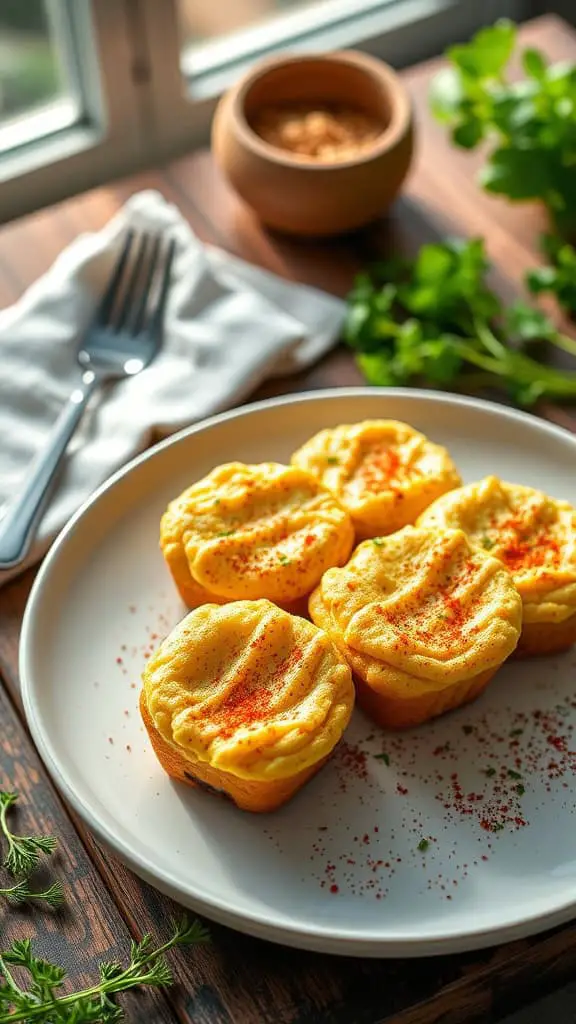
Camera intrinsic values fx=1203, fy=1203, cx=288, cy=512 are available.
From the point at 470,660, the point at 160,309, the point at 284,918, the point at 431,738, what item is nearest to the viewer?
the point at 284,918

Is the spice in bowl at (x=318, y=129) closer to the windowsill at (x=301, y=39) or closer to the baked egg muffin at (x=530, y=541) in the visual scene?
the windowsill at (x=301, y=39)

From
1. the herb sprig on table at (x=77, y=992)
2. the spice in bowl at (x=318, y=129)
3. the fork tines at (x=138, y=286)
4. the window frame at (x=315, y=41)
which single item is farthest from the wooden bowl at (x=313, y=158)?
the herb sprig on table at (x=77, y=992)

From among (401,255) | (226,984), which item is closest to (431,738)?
(226,984)

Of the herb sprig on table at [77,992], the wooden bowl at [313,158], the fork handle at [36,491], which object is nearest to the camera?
the herb sprig on table at [77,992]

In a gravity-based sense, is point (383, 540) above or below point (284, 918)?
above

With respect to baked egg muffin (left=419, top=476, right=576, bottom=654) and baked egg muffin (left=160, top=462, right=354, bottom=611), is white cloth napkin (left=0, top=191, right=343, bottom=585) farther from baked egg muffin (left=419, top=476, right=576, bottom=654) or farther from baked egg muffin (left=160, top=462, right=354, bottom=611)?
baked egg muffin (left=419, top=476, right=576, bottom=654)

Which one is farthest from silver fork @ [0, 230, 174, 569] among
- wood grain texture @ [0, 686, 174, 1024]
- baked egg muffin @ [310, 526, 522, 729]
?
baked egg muffin @ [310, 526, 522, 729]

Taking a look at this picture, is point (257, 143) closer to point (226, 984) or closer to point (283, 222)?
point (283, 222)
